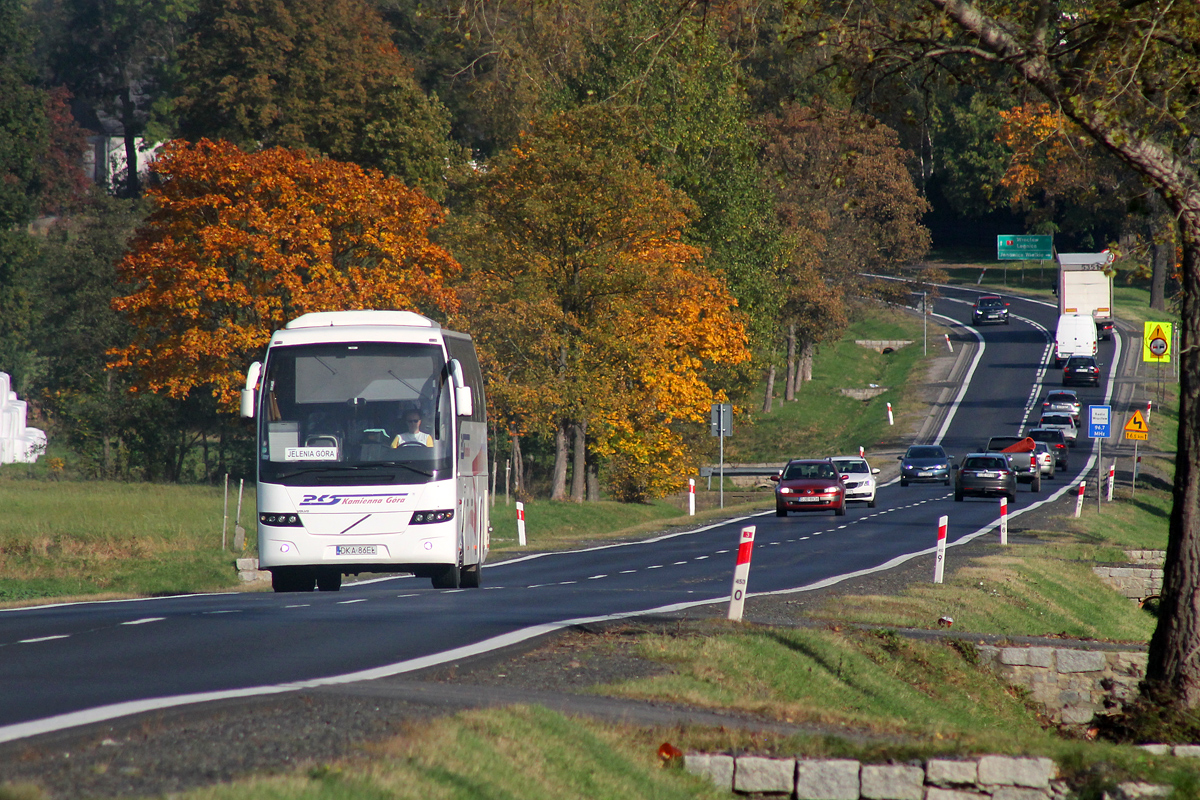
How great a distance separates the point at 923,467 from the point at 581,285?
62.1ft

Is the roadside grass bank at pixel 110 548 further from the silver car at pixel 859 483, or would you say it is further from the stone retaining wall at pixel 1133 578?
the silver car at pixel 859 483

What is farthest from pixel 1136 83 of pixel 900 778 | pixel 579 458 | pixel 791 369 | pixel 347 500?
pixel 791 369

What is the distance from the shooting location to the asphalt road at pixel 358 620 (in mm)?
9828

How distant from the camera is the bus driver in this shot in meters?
16.7

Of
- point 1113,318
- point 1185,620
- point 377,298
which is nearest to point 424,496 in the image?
point 1185,620

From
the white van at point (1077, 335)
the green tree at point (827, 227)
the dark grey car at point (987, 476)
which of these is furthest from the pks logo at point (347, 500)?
the white van at point (1077, 335)

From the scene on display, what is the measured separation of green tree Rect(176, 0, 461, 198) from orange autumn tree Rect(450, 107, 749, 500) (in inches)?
469

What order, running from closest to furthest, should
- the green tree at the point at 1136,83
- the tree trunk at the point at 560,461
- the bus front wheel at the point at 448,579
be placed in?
the green tree at the point at 1136,83 < the bus front wheel at the point at 448,579 < the tree trunk at the point at 560,461

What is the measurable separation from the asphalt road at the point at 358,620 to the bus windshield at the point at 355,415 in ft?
5.41

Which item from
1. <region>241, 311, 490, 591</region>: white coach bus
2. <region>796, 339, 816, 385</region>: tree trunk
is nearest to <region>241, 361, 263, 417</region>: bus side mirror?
<region>241, 311, 490, 591</region>: white coach bus

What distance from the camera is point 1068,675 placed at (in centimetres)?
1493

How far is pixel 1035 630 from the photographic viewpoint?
65.4 feet

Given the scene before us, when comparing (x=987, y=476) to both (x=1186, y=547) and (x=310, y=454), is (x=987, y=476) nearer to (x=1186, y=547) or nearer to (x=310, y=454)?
(x=310, y=454)

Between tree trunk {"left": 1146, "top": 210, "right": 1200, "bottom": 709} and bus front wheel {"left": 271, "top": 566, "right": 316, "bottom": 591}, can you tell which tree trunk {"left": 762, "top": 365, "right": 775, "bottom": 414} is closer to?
bus front wheel {"left": 271, "top": 566, "right": 316, "bottom": 591}
